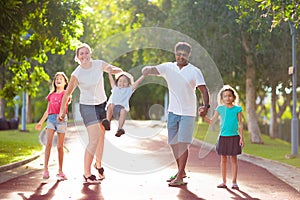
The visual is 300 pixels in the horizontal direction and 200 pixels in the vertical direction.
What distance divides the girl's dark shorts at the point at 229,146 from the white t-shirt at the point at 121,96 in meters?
1.63

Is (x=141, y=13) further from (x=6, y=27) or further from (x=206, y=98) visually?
(x=206, y=98)

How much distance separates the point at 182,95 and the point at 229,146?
116cm

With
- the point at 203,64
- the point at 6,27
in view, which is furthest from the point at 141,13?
the point at 6,27

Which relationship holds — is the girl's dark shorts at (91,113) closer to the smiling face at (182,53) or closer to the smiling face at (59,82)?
the smiling face at (59,82)

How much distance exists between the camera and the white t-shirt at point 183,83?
9500 mm

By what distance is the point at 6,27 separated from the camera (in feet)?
52.9

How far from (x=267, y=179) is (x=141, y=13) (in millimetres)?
22068

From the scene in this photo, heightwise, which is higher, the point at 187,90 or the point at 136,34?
the point at 136,34

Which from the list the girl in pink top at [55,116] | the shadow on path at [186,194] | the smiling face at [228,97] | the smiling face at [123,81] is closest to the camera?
the shadow on path at [186,194]

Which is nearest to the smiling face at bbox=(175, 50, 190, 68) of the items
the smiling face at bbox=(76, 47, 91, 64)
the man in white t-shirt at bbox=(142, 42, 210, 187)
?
the man in white t-shirt at bbox=(142, 42, 210, 187)

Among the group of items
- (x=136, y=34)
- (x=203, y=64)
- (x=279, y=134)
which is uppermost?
(x=136, y=34)

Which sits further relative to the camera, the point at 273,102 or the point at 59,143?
the point at 273,102

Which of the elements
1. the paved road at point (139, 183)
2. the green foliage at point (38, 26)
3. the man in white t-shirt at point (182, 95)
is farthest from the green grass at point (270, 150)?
the green foliage at point (38, 26)

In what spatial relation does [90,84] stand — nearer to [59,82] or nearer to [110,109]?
[110,109]
